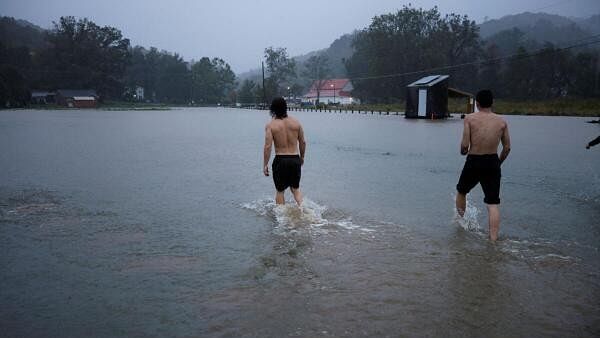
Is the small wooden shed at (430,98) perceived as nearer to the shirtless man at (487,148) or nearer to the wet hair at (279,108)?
the wet hair at (279,108)

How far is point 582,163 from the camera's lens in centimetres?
1248

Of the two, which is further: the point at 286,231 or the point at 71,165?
the point at 71,165

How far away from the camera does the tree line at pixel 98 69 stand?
10225 centimetres

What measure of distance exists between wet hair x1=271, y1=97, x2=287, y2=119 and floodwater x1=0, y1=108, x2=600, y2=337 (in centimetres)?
136

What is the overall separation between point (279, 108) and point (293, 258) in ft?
7.69

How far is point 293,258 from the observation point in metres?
4.89

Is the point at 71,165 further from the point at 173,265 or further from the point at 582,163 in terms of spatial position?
the point at 582,163

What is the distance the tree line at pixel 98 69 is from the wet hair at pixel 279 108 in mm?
83679

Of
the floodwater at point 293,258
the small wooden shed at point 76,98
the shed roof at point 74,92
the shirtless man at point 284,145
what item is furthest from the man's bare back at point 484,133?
the shed roof at point 74,92

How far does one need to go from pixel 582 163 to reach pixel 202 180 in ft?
32.6

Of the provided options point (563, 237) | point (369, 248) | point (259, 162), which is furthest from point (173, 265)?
point (259, 162)

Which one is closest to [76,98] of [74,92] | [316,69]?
[74,92]

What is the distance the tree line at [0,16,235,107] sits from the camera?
335 ft

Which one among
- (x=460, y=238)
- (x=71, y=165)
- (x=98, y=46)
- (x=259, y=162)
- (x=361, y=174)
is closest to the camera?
(x=460, y=238)
